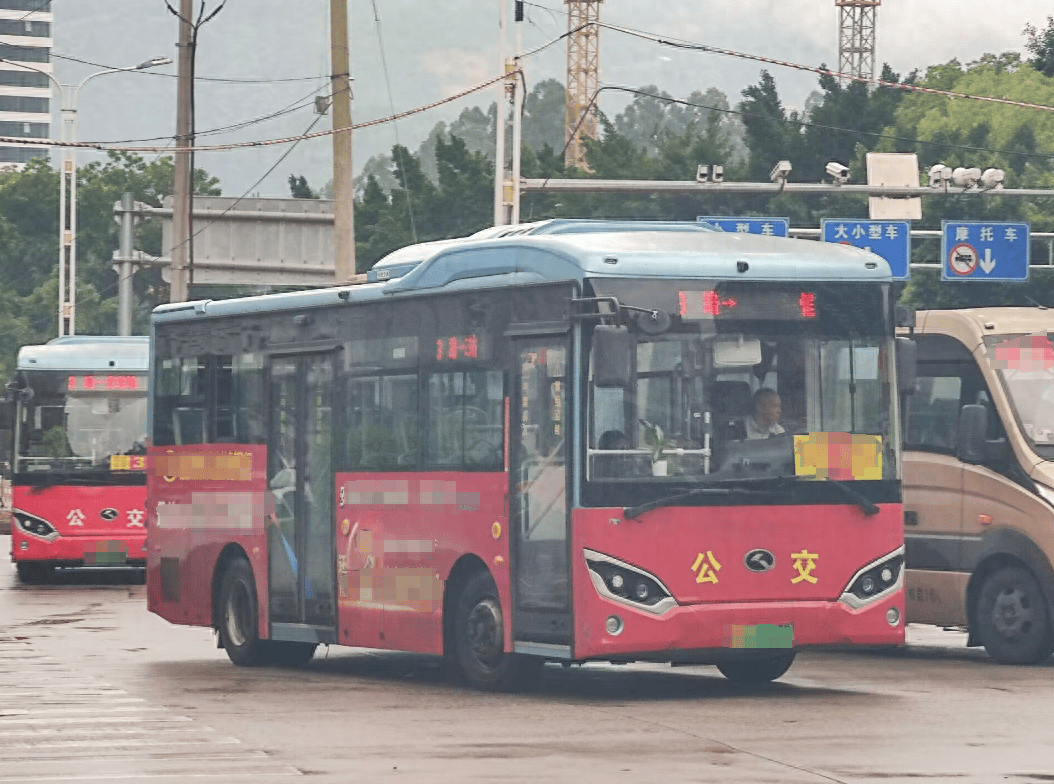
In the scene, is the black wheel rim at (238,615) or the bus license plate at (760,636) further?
Result: the black wheel rim at (238,615)

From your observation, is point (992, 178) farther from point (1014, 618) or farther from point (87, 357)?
point (1014, 618)

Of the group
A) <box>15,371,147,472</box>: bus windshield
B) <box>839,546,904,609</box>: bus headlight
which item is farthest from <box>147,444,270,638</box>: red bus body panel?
<box>15,371,147,472</box>: bus windshield

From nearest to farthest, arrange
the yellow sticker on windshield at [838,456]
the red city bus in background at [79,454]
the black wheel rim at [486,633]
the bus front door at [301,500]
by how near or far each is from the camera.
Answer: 1. the yellow sticker on windshield at [838,456]
2. the black wheel rim at [486,633]
3. the bus front door at [301,500]
4. the red city bus in background at [79,454]

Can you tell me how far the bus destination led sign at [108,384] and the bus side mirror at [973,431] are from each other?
623 inches

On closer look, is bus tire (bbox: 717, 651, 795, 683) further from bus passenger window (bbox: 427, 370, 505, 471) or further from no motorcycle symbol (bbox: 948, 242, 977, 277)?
no motorcycle symbol (bbox: 948, 242, 977, 277)

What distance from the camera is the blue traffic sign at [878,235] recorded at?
159 ft

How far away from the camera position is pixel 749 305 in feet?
51.6

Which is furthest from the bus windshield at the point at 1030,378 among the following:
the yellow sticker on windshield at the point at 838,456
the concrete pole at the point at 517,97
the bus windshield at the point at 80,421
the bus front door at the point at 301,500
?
the concrete pole at the point at 517,97

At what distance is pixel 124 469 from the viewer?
3225cm

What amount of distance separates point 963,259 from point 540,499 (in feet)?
119

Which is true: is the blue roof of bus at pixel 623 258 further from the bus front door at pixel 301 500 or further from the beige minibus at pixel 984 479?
the beige minibus at pixel 984 479

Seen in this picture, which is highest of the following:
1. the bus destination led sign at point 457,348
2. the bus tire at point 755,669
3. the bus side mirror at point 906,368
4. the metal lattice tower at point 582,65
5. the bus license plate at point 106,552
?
the metal lattice tower at point 582,65

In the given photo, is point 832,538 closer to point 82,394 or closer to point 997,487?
point 997,487

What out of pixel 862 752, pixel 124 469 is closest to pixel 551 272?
pixel 862 752
